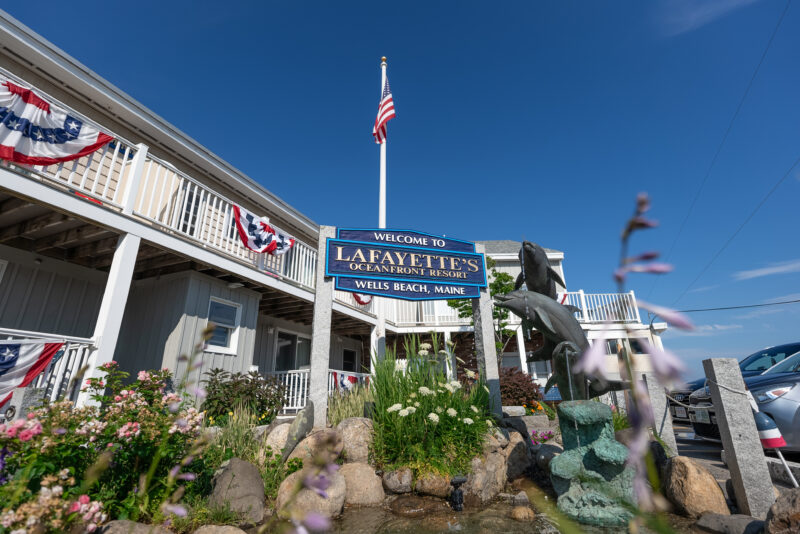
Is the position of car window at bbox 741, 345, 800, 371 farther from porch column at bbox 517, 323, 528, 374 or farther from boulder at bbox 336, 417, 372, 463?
boulder at bbox 336, 417, 372, 463

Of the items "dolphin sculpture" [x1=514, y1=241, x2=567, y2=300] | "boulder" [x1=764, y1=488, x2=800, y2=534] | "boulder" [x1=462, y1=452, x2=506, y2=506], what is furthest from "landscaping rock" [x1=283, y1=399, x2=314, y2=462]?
"boulder" [x1=764, y1=488, x2=800, y2=534]

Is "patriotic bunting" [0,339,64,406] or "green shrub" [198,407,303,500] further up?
"patriotic bunting" [0,339,64,406]

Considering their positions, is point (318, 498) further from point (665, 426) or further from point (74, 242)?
point (74, 242)

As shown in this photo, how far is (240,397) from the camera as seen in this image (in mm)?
7918

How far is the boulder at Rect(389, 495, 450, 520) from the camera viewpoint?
5109 millimetres

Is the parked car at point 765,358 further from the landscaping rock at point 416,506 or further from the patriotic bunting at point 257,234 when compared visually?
the patriotic bunting at point 257,234

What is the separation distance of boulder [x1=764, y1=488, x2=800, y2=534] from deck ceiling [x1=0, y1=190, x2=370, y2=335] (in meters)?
8.81

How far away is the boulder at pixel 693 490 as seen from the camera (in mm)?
4629

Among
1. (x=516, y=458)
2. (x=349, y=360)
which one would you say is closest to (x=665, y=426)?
(x=516, y=458)

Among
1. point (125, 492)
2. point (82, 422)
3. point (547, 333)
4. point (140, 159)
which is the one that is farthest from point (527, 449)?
point (140, 159)

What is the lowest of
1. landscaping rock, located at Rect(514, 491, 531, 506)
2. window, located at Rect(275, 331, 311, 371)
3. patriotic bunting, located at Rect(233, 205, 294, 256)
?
landscaping rock, located at Rect(514, 491, 531, 506)

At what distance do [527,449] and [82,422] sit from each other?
228 inches

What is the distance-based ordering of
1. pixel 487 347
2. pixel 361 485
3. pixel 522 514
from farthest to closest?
pixel 487 347
pixel 361 485
pixel 522 514

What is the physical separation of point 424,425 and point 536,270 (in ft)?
9.10
